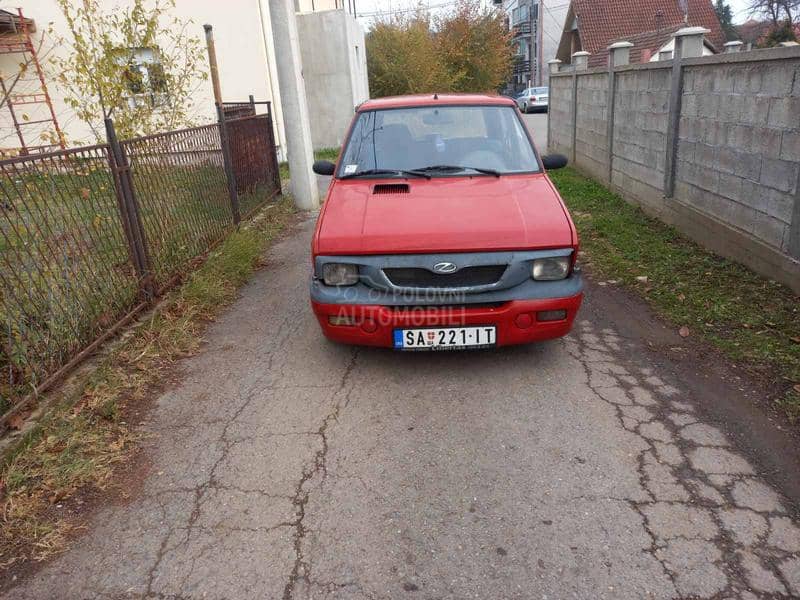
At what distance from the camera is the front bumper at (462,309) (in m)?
3.48

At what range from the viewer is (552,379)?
375cm

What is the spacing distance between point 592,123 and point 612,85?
4.27ft

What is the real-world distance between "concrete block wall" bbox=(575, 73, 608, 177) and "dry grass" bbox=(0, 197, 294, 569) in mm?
7017

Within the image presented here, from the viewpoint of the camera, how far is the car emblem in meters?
3.43

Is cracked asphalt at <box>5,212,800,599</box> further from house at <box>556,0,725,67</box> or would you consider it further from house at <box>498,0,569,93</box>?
house at <box>498,0,569,93</box>

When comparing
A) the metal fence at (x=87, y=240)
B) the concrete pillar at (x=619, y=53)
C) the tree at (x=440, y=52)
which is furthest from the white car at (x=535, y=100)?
the metal fence at (x=87, y=240)

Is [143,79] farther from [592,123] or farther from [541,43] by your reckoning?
[541,43]

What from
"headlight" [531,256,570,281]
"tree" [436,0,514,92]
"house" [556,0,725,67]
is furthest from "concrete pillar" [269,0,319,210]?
"house" [556,0,725,67]

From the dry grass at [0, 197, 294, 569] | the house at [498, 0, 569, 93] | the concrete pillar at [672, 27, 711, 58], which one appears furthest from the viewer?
the house at [498, 0, 569, 93]

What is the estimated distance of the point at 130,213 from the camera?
187 inches

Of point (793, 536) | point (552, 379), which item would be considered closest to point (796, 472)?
point (793, 536)

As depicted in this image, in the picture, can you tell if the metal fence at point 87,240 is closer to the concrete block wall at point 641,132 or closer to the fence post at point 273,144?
the fence post at point 273,144

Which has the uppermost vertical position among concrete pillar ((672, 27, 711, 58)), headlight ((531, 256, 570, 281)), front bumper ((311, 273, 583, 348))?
concrete pillar ((672, 27, 711, 58))

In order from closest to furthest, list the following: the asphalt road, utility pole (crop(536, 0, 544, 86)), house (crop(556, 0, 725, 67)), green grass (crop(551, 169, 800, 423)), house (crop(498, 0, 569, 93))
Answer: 1. the asphalt road
2. green grass (crop(551, 169, 800, 423))
3. house (crop(556, 0, 725, 67))
4. utility pole (crop(536, 0, 544, 86))
5. house (crop(498, 0, 569, 93))
